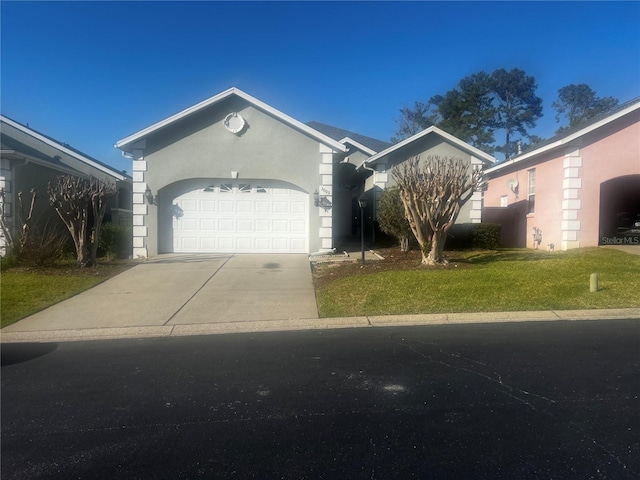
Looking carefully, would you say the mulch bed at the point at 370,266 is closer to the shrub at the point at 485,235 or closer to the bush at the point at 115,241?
the shrub at the point at 485,235

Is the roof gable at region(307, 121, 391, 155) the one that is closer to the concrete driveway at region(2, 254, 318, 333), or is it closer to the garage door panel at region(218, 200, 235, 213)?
the garage door panel at region(218, 200, 235, 213)

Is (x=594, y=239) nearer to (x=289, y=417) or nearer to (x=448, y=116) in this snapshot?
(x=289, y=417)

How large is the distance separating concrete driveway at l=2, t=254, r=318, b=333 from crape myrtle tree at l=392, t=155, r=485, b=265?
304 centimetres

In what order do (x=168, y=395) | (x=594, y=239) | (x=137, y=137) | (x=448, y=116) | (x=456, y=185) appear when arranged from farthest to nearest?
(x=448, y=116) → (x=594, y=239) → (x=137, y=137) → (x=456, y=185) → (x=168, y=395)

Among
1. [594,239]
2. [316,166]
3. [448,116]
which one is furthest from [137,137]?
[448,116]

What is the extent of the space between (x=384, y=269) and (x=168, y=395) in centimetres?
741

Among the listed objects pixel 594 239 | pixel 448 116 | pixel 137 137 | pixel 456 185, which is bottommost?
pixel 594 239

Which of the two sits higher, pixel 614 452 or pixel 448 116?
pixel 448 116

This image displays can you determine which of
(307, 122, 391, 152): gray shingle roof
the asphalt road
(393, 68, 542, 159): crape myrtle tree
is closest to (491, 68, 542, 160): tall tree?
(393, 68, 542, 159): crape myrtle tree

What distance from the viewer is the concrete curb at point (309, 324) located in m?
6.87

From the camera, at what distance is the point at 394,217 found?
14312mm

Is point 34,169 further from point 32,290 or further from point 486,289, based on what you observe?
point 486,289

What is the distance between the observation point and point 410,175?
1171cm

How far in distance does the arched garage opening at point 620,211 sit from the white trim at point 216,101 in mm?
10333
